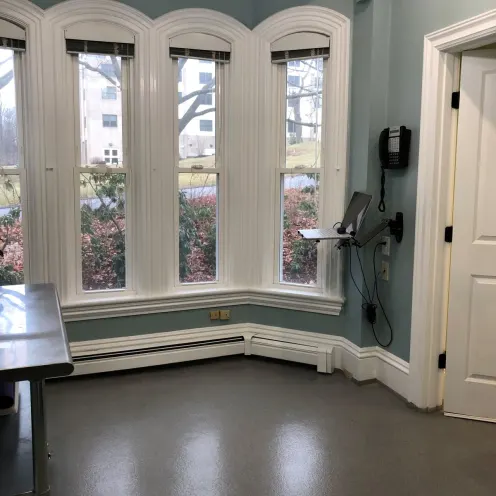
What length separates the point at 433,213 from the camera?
10.1ft

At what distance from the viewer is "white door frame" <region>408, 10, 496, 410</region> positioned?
9.84ft

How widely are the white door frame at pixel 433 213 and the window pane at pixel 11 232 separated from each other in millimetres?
2515

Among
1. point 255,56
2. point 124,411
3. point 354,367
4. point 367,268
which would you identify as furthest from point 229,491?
point 255,56

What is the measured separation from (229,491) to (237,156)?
2.32m

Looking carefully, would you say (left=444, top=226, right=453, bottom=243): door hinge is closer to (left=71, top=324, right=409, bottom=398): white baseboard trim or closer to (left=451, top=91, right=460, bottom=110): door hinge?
(left=451, top=91, right=460, bottom=110): door hinge

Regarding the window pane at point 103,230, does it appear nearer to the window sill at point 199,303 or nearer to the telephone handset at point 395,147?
the window sill at point 199,303

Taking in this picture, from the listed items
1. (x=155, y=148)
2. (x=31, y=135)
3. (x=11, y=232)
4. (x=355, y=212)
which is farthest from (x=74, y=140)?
(x=355, y=212)

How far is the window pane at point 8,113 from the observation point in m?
3.42

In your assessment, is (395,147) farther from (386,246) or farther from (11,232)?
(11,232)

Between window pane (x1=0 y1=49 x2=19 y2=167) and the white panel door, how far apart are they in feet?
8.89

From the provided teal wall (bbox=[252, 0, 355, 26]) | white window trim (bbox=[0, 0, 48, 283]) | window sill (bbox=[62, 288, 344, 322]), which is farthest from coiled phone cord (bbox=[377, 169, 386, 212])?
white window trim (bbox=[0, 0, 48, 283])

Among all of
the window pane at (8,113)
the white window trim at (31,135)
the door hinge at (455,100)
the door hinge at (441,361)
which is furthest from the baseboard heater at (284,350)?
the window pane at (8,113)

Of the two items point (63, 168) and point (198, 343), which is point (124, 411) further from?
point (63, 168)

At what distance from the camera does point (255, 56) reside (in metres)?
3.87
